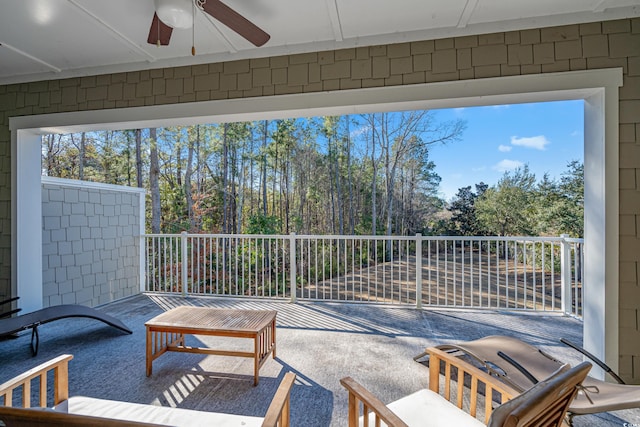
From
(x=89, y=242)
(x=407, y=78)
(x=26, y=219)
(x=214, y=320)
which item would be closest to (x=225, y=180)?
(x=89, y=242)

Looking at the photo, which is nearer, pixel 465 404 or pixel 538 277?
pixel 465 404

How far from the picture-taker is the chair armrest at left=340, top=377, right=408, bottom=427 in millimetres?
1200

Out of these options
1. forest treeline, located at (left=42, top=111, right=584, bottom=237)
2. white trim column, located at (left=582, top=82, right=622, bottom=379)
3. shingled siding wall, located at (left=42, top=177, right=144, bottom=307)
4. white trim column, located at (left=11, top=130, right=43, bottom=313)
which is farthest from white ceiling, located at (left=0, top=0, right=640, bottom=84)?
forest treeline, located at (left=42, top=111, right=584, bottom=237)

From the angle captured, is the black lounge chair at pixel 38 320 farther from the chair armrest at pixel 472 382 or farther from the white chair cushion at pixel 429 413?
the chair armrest at pixel 472 382

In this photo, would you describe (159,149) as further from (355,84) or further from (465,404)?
(465,404)

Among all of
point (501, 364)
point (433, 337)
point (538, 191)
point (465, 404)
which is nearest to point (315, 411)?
point (465, 404)

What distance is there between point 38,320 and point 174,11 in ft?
11.2

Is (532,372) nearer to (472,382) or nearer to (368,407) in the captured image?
(472,382)

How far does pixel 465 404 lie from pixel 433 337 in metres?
1.23

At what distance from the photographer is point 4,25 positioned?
9.09ft

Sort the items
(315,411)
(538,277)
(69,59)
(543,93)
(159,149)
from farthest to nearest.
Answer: (159,149)
(538,277)
(69,59)
(543,93)
(315,411)

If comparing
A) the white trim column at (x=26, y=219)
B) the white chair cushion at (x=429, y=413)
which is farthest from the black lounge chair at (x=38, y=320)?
the white chair cushion at (x=429, y=413)

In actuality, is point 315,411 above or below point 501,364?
below

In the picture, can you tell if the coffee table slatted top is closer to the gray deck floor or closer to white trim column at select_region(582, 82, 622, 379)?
the gray deck floor
